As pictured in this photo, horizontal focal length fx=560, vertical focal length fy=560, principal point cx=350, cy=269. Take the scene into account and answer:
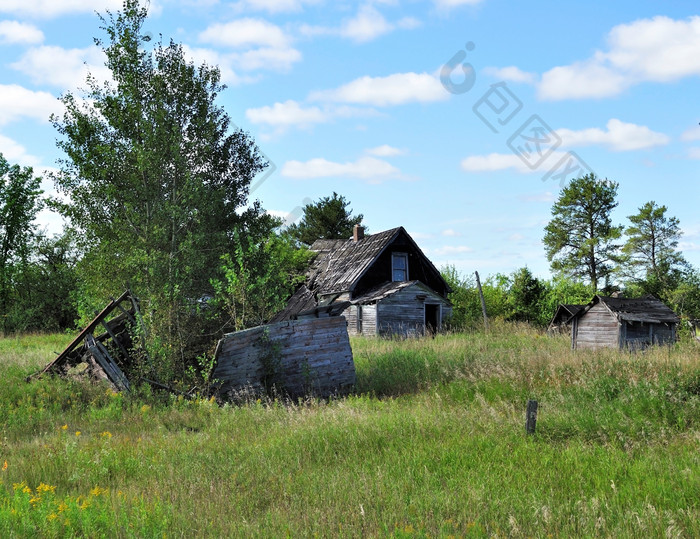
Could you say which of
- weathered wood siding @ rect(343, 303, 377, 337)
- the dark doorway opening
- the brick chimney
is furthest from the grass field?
the brick chimney

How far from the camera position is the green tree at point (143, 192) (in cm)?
1525

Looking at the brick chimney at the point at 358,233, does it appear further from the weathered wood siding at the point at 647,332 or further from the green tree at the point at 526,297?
the weathered wood siding at the point at 647,332

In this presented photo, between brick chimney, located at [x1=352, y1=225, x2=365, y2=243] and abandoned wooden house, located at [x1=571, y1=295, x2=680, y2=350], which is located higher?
brick chimney, located at [x1=352, y1=225, x2=365, y2=243]

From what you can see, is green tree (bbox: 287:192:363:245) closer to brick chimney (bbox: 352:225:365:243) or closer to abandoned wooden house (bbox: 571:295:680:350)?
brick chimney (bbox: 352:225:365:243)

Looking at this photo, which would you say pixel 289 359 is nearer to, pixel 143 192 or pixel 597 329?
pixel 143 192

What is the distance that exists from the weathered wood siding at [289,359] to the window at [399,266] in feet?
67.0

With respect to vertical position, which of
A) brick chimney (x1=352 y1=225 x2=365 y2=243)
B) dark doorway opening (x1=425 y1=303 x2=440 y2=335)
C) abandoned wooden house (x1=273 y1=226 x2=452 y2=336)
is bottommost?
dark doorway opening (x1=425 y1=303 x2=440 y2=335)

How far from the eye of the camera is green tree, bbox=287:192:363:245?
6238cm

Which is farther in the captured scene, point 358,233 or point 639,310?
point 358,233

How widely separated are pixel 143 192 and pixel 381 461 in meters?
12.7

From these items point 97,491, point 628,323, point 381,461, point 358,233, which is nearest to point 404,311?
point 358,233

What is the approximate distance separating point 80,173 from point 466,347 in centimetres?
1345

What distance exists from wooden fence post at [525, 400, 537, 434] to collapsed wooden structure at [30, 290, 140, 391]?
8.90 m

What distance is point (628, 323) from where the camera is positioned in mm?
23203
